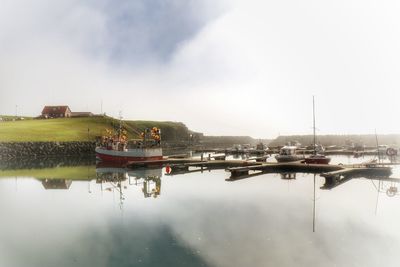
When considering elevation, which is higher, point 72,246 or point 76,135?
point 76,135

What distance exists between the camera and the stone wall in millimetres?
85125

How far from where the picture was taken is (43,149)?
93.1 metres

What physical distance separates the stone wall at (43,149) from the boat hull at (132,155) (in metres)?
31.7

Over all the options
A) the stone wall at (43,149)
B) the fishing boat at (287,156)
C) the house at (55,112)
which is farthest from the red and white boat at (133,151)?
the house at (55,112)

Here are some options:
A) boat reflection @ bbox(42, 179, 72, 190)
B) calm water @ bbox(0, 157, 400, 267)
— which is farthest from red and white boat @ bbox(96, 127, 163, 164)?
calm water @ bbox(0, 157, 400, 267)

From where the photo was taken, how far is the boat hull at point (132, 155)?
60550mm

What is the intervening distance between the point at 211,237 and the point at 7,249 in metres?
10.4

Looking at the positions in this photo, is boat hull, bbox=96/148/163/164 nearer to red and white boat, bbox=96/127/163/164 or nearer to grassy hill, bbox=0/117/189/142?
red and white boat, bbox=96/127/163/164

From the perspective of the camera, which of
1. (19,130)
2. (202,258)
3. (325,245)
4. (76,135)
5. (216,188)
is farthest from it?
(76,135)

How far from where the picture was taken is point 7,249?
17906mm

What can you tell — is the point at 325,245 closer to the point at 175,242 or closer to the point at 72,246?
the point at 175,242

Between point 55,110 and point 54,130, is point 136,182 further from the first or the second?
point 55,110

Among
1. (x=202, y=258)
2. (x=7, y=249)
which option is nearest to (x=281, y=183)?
(x=202, y=258)

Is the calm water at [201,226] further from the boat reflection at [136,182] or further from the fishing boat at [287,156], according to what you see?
the fishing boat at [287,156]
